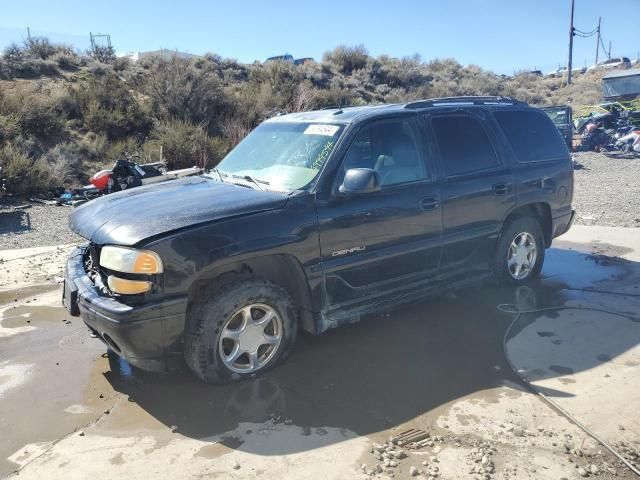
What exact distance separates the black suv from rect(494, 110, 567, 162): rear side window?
0.07ft

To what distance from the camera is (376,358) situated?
4242mm

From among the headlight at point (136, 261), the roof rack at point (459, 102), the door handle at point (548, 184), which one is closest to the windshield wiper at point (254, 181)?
the headlight at point (136, 261)

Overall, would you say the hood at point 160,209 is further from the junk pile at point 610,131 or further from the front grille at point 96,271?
the junk pile at point 610,131

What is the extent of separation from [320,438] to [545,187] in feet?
12.5

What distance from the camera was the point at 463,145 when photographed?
16.4 ft

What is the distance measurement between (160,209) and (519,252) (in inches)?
147

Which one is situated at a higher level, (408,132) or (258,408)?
(408,132)

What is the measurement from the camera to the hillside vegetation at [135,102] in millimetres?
14734

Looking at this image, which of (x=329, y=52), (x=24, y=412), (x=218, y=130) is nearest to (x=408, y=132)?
(x=24, y=412)

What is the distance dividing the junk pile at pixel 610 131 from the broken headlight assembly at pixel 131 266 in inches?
767

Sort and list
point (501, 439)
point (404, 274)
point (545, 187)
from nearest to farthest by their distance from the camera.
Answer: point (501, 439), point (404, 274), point (545, 187)

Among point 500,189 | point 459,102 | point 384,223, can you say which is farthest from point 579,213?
point 384,223

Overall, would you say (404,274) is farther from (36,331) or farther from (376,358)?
(36,331)

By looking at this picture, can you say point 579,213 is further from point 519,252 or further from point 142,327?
point 142,327
